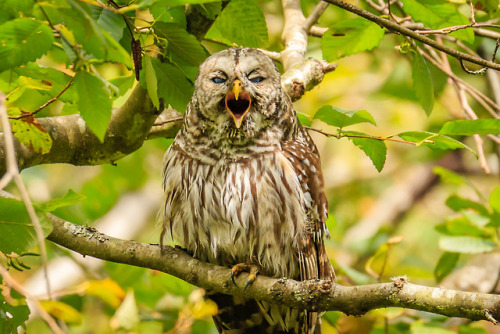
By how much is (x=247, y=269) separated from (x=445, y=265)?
169 centimetres

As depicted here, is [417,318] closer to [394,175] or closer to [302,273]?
[302,273]

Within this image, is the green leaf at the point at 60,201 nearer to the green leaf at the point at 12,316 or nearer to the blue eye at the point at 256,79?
the green leaf at the point at 12,316

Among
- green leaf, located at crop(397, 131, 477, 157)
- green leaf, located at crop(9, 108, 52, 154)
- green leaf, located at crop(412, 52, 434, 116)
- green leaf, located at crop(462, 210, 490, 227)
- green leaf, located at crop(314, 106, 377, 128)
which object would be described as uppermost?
green leaf, located at crop(412, 52, 434, 116)

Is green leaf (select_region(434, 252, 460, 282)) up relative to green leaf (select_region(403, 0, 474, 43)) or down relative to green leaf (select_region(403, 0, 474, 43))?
down

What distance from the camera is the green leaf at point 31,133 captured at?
8.53ft

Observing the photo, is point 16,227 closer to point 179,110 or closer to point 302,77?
point 179,110

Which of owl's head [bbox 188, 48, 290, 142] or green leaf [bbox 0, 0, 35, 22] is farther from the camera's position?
owl's head [bbox 188, 48, 290, 142]

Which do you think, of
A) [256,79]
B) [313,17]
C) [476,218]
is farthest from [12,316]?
[476,218]

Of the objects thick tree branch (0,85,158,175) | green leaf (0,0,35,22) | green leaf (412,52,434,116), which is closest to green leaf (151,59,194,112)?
thick tree branch (0,85,158,175)

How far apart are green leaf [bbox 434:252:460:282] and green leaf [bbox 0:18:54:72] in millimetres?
3077

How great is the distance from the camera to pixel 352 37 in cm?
302

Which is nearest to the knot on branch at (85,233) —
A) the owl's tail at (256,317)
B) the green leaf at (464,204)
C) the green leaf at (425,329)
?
the owl's tail at (256,317)

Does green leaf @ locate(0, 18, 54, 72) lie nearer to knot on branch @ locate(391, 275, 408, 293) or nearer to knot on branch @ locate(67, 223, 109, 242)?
knot on branch @ locate(67, 223, 109, 242)

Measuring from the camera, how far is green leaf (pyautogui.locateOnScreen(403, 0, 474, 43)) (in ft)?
8.90
